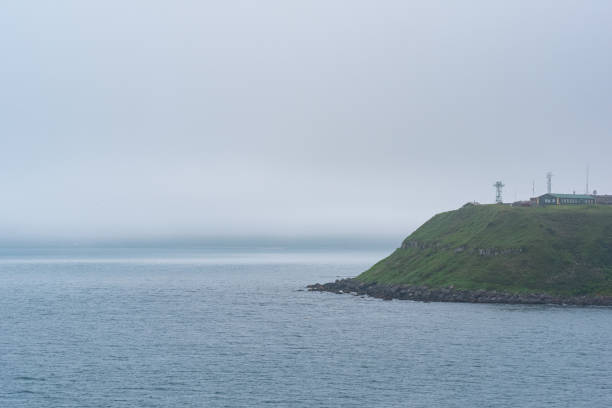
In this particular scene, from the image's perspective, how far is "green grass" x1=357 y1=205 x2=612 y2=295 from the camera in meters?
158

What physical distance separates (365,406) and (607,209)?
163915 mm

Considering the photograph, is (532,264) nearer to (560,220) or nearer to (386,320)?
(560,220)

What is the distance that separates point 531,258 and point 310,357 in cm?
10046

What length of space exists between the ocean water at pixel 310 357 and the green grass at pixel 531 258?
16568mm

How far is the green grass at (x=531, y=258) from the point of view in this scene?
15762 cm

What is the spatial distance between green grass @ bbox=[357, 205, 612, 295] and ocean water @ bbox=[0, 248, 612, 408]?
54.4 feet

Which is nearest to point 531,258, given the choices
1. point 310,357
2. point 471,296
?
point 471,296

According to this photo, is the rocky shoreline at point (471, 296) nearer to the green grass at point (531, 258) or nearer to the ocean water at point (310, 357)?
the green grass at point (531, 258)

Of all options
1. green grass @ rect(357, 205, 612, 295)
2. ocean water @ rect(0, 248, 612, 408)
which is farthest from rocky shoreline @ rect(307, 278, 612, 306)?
ocean water @ rect(0, 248, 612, 408)

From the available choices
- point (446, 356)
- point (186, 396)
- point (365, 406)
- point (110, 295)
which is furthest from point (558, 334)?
point (110, 295)

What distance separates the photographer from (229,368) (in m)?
84.2

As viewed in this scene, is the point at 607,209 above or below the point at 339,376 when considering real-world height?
above

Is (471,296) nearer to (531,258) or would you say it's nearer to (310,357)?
(531,258)

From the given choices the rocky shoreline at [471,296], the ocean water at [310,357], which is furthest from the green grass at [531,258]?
the ocean water at [310,357]
